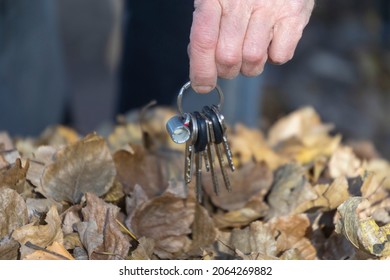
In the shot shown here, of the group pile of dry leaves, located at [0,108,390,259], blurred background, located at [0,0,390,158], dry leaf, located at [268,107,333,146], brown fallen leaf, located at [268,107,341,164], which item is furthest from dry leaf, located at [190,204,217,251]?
blurred background, located at [0,0,390,158]

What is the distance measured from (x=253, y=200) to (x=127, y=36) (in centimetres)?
115

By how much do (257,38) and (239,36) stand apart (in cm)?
2

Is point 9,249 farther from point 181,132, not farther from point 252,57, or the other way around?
point 252,57

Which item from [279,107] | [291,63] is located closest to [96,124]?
[279,107]

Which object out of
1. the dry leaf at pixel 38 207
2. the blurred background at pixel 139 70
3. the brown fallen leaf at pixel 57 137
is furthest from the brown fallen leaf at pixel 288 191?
the blurred background at pixel 139 70

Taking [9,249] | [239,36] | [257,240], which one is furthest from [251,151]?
[9,249]

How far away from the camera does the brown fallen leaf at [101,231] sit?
39.4 inches

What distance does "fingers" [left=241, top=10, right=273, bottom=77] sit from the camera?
1003 mm

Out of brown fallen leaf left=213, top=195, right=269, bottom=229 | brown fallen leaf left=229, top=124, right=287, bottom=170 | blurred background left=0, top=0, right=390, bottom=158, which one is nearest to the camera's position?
brown fallen leaf left=213, top=195, right=269, bottom=229

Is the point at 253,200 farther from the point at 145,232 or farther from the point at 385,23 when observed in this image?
the point at 385,23

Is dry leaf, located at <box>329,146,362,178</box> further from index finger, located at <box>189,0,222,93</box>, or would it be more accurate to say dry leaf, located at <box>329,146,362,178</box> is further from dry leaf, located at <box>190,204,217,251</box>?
index finger, located at <box>189,0,222,93</box>

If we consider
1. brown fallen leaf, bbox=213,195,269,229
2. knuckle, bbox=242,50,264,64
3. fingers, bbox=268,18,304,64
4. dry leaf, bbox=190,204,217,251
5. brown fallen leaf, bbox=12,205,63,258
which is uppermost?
fingers, bbox=268,18,304,64

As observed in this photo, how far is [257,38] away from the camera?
1.00 m

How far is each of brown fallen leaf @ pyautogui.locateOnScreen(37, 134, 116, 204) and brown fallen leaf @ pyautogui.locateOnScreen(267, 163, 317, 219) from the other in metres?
0.26
